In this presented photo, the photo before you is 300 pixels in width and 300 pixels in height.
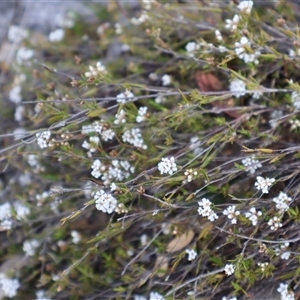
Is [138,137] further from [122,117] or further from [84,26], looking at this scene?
[84,26]

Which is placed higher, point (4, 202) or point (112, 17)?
point (112, 17)

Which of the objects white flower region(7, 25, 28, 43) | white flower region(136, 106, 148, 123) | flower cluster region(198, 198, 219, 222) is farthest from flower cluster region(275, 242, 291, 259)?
white flower region(7, 25, 28, 43)

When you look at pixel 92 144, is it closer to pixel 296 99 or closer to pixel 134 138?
pixel 134 138

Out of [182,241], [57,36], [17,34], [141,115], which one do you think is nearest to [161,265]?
[182,241]

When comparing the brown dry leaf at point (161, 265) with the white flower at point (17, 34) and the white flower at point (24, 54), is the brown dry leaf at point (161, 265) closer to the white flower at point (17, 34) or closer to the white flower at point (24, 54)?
the white flower at point (24, 54)

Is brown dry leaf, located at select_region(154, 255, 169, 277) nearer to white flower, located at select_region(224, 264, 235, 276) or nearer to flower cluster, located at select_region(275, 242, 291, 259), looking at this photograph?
white flower, located at select_region(224, 264, 235, 276)

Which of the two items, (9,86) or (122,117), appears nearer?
(122,117)

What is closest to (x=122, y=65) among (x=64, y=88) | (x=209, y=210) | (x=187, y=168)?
(x=64, y=88)
